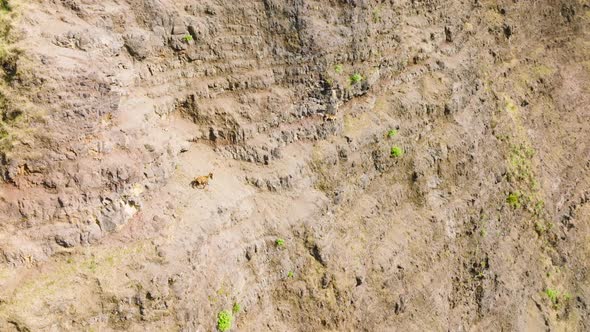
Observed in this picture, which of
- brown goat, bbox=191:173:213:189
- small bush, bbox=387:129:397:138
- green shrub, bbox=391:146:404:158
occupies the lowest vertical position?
green shrub, bbox=391:146:404:158

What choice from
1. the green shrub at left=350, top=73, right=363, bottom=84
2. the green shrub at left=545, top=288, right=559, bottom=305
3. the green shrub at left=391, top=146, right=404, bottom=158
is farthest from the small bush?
the green shrub at left=545, top=288, right=559, bottom=305

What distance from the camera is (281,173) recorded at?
916 centimetres

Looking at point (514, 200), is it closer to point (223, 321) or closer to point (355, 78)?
point (355, 78)

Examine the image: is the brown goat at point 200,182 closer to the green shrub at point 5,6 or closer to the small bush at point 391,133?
the green shrub at point 5,6

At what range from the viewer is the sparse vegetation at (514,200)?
1334 centimetres

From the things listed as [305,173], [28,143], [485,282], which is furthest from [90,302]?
[485,282]

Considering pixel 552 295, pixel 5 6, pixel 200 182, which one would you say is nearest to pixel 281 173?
pixel 200 182

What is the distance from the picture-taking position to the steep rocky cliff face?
6.50 metres

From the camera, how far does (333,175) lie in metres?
9.83

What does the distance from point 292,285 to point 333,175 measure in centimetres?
217

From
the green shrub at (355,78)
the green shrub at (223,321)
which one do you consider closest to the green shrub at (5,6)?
the green shrub at (223,321)

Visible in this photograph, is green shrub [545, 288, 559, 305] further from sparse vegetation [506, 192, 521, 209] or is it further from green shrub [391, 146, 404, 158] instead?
green shrub [391, 146, 404, 158]

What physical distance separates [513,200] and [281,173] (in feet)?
23.5

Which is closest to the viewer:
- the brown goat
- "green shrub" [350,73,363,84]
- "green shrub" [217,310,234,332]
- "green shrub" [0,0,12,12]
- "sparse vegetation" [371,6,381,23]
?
"green shrub" [0,0,12,12]
